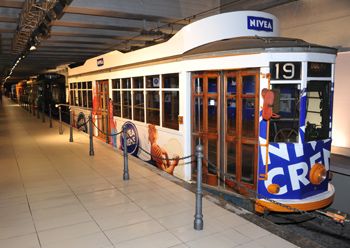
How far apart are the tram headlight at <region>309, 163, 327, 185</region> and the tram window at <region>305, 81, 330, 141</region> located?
45cm

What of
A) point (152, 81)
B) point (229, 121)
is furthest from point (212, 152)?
point (152, 81)

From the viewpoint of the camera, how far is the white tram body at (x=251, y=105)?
474cm

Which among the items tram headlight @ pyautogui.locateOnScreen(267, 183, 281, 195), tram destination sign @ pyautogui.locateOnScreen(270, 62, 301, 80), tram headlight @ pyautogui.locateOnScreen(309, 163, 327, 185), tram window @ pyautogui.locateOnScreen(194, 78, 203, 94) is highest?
tram destination sign @ pyautogui.locateOnScreen(270, 62, 301, 80)

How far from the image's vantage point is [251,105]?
4977 mm

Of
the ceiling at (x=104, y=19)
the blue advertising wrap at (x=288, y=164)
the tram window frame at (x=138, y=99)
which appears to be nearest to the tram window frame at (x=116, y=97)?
the ceiling at (x=104, y=19)

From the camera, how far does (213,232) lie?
12.5 ft

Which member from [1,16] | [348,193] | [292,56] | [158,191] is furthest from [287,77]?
[1,16]

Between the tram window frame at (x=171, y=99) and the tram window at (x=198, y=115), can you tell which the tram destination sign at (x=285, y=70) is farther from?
the tram window frame at (x=171, y=99)

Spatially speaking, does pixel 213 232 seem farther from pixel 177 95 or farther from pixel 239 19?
pixel 239 19

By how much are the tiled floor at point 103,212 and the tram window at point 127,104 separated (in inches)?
77.1

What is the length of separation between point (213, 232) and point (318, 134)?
2536 mm

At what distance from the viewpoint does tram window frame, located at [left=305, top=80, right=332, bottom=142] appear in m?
4.89

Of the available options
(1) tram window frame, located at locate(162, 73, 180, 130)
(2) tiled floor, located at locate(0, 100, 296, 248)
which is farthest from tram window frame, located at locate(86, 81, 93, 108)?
(1) tram window frame, located at locate(162, 73, 180, 130)

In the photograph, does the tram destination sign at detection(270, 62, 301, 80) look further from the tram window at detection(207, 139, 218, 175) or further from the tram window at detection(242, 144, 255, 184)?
the tram window at detection(207, 139, 218, 175)
